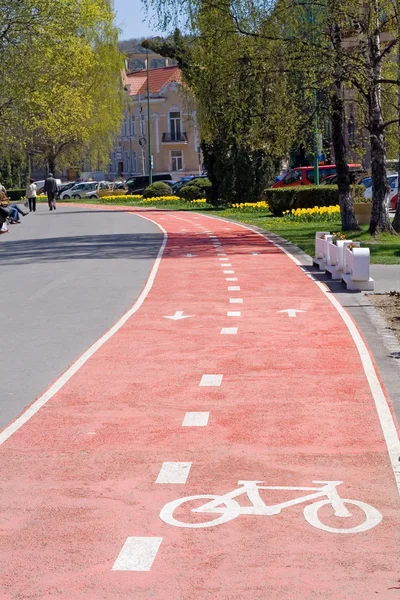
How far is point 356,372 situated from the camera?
35.0 feet

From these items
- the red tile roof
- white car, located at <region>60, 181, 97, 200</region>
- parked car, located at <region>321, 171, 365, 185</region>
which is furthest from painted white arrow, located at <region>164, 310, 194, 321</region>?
the red tile roof

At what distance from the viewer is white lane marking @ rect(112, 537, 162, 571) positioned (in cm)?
538

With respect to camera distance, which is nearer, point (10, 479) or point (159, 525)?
point (159, 525)

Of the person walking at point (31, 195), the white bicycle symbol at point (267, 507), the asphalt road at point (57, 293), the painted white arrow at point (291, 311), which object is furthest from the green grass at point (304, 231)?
the white bicycle symbol at point (267, 507)

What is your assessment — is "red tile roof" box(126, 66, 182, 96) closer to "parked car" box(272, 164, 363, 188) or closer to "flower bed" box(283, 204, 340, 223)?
"parked car" box(272, 164, 363, 188)

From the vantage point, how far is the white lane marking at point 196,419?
8562 millimetres

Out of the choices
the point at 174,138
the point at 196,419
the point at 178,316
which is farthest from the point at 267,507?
the point at 174,138

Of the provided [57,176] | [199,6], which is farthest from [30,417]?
[57,176]

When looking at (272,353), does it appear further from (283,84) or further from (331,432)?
(283,84)

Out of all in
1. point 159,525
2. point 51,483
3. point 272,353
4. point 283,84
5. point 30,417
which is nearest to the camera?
point 159,525

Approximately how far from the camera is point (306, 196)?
40.7 meters

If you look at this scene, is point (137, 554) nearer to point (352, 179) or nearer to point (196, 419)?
point (196, 419)

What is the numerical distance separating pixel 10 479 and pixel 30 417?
1867 millimetres

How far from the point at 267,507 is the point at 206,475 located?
795mm
